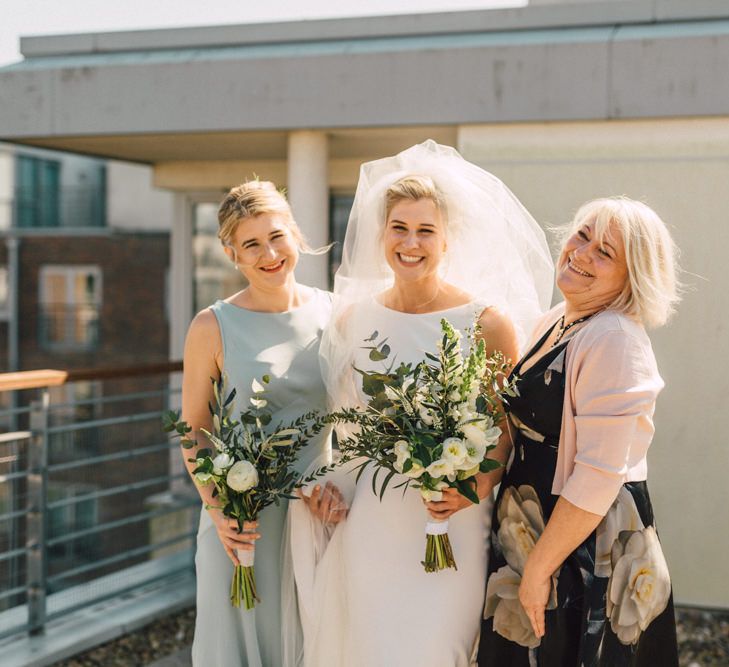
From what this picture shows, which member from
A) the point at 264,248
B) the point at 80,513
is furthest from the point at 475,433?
the point at 80,513

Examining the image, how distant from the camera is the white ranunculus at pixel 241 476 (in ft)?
10.2

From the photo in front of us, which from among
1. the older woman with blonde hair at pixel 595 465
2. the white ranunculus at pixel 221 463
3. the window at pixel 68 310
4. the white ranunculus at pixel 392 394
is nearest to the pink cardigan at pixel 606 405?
the older woman with blonde hair at pixel 595 465

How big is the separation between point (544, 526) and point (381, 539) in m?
0.64

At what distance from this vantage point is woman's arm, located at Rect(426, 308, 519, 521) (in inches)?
120

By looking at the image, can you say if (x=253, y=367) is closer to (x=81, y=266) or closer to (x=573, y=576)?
(x=573, y=576)

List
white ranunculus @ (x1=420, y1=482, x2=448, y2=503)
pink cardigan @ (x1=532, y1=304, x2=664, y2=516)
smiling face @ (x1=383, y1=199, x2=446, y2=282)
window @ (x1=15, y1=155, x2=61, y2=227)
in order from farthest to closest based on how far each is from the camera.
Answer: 1. window @ (x1=15, y1=155, x2=61, y2=227)
2. smiling face @ (x1=383, y1=199, x2=446, y2=282)
3. white ranunculus @ (x1=420, y1=482, x2=448, y2=503)
4. pink cardigan @ (x1=532, y1=304, x2=664, y2=516)

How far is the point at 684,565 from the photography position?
17.7 feet

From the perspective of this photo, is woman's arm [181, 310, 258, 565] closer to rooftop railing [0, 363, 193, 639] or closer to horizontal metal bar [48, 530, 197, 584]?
rooftop railing [0, 363, 193, 639]

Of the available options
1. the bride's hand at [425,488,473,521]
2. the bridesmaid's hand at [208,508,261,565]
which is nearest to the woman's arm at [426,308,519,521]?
the bride's hand at [425,488,473,521]

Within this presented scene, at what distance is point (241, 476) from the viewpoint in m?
3.09

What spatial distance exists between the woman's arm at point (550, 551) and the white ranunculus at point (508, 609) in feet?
0.21

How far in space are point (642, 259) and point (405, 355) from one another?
3.17 feet

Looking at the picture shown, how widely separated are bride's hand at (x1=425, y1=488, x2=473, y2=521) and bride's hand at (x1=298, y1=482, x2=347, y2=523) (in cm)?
47

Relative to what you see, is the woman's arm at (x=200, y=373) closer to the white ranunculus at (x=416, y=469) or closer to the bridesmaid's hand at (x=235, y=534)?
the bridesmaid's hand at (x=235, y=534)
